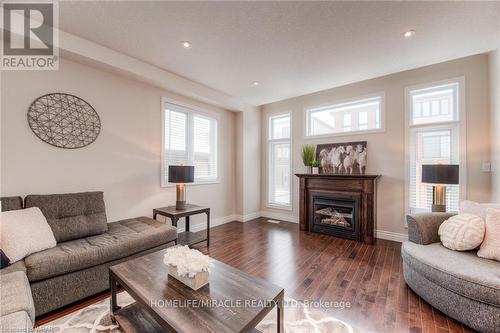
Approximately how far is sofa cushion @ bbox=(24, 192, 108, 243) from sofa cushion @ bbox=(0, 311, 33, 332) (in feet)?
4.06

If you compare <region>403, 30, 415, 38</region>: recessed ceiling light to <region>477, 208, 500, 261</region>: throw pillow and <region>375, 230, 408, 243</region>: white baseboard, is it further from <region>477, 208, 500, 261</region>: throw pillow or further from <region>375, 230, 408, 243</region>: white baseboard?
<region>375, 230, 408, 243</region>: white baseboard

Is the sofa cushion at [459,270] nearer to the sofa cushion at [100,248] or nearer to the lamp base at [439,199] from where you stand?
the lamp base at [439,199]

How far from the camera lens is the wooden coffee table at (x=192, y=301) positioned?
1.13 metres

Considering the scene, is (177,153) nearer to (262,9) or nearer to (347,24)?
(262,9)

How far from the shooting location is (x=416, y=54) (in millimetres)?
2939

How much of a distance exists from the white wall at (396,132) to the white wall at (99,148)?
231cm

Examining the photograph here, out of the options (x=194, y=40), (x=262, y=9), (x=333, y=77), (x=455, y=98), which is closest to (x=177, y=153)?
(x=194, y=40)

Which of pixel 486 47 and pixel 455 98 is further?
pixel 455 98

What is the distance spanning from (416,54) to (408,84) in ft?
2.28

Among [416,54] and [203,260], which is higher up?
[416,54]

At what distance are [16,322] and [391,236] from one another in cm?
447

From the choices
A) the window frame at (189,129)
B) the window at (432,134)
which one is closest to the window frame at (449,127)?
the window at (432,134)

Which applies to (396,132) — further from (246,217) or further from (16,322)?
(16,322)

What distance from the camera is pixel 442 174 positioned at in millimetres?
2770
